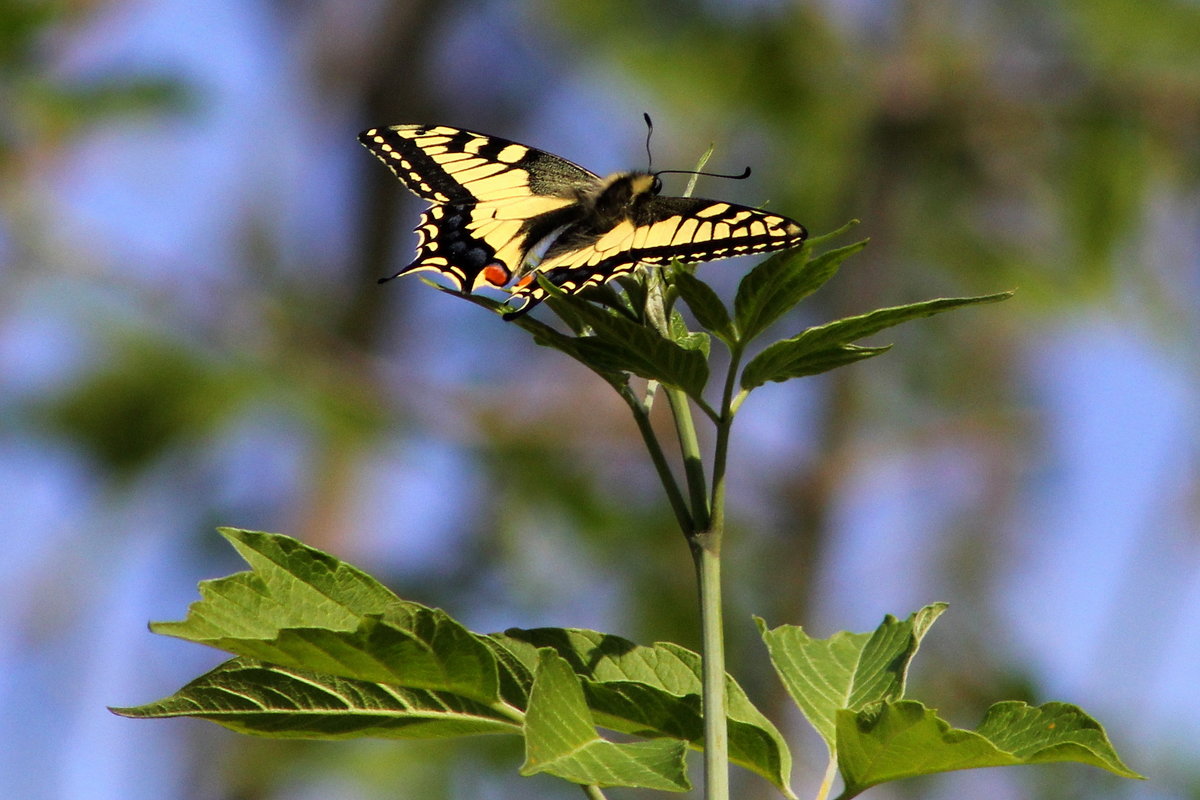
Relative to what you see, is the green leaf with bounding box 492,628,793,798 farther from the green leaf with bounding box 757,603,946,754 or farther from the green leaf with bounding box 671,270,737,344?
the green leaf with bounding box 671,270,737,344

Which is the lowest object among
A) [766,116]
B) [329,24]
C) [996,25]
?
[766,116]

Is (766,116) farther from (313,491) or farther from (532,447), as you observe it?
(313,491)

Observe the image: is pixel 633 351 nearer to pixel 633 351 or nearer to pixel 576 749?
pixel 633 351

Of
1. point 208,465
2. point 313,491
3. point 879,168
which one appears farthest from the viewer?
point 313,491

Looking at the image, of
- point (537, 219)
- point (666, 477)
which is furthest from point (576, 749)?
point (537, 219)

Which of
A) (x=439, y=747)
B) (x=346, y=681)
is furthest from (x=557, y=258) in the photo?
(x=439, y=747)

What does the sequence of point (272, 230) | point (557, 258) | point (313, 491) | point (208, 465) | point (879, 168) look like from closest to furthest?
point (557, 258) < point (879, 168) < point (208, 465) < point (313, 491) < point (272, 230)
